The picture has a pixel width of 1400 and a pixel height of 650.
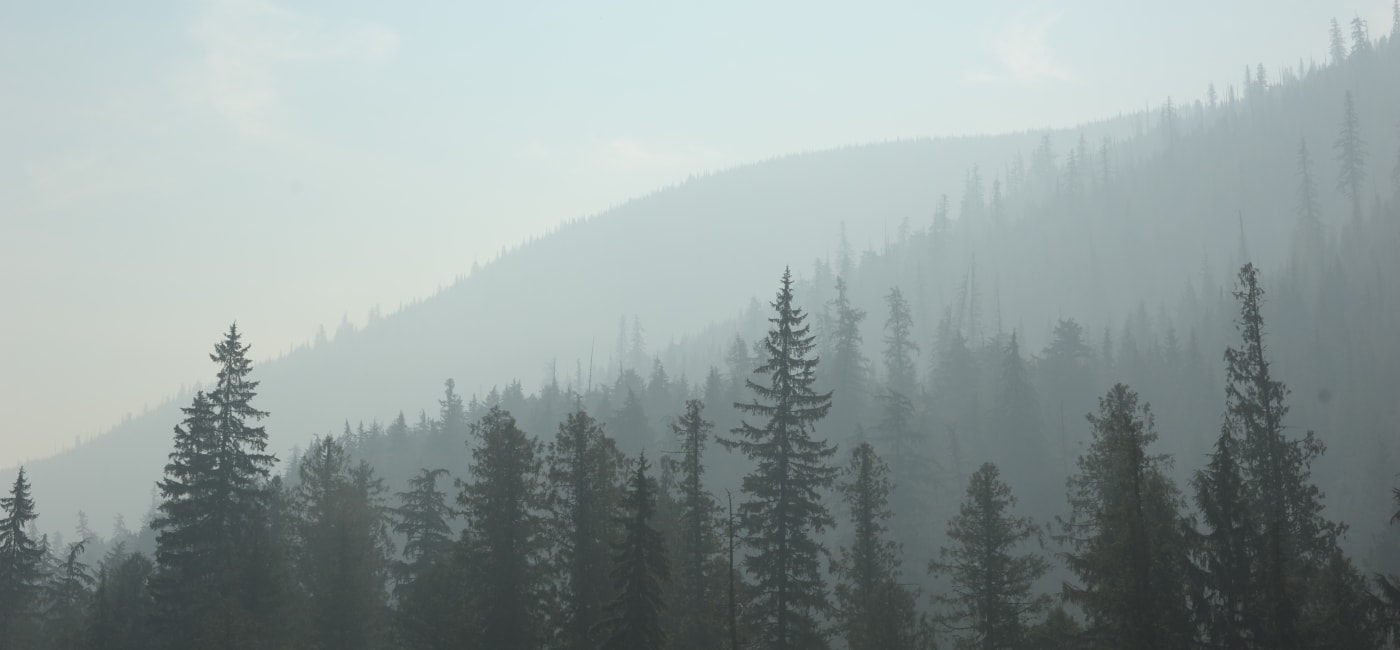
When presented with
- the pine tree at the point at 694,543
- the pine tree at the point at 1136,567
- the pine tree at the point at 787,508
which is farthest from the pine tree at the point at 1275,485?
the pine tree at the point at 694,543

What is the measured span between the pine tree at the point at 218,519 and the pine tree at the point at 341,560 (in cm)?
191

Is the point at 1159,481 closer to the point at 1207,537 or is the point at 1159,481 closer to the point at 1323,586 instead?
the point at 1207,537

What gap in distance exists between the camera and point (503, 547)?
3284 cm

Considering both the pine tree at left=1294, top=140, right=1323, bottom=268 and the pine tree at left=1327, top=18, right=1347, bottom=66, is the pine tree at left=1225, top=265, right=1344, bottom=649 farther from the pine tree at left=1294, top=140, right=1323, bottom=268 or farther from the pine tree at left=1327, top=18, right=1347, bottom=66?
the pine tree at left=1327, top=18, right=1347, bottom=66

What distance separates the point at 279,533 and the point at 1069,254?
14611cm

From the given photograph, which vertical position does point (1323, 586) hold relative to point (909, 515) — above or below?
below

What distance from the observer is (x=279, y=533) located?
138 ft

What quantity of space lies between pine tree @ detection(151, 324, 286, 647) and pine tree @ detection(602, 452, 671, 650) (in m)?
13.3

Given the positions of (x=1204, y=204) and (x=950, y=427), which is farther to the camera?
(x=1204, y=204)

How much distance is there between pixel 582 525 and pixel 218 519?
13.5 metres

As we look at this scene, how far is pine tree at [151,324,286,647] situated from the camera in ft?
112

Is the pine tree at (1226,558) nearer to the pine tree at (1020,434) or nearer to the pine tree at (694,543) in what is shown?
the pine tree at (694,543)

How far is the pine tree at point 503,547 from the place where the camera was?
3195 cm

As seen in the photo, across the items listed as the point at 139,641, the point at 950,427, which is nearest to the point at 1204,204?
the point at 950,427
